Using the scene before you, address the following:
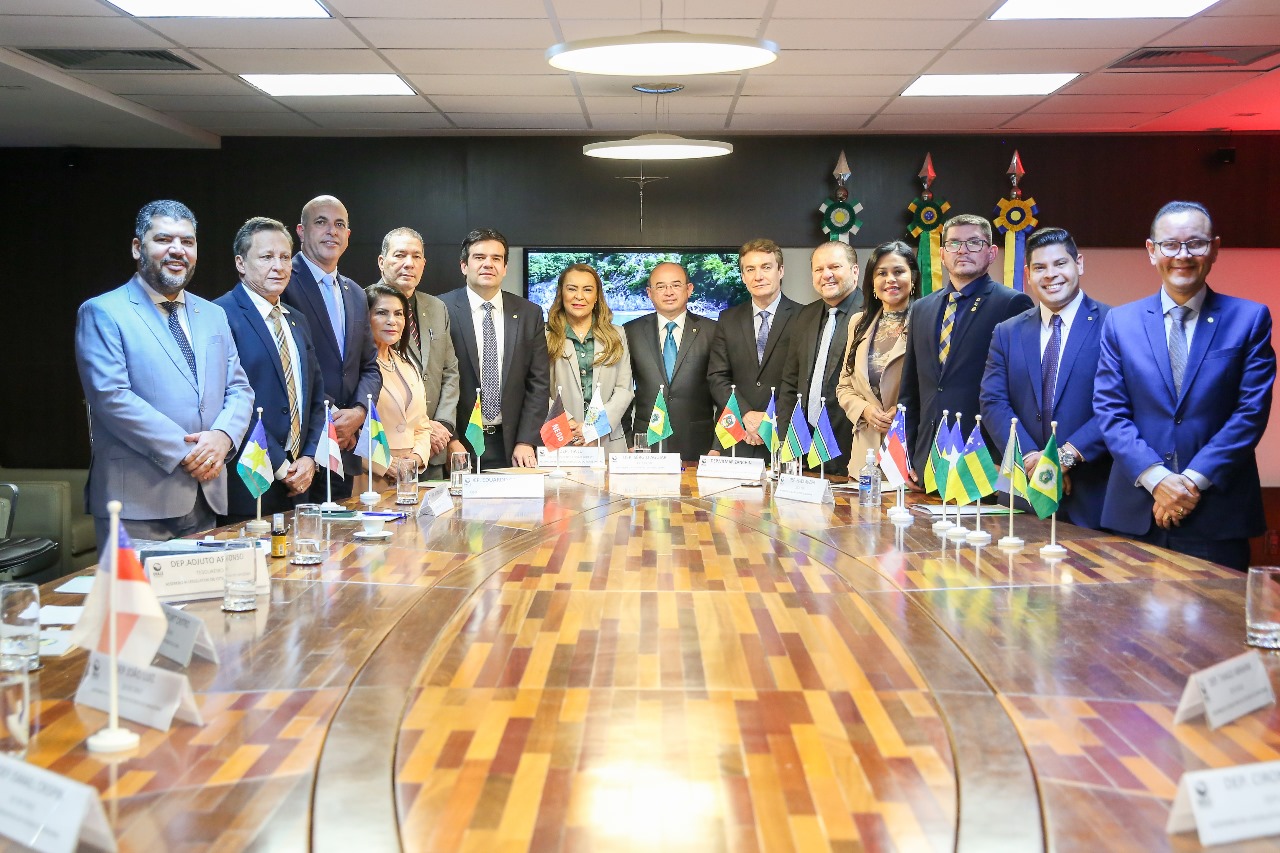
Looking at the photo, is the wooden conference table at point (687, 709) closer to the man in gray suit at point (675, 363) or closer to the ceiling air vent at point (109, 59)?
the man in gray suit at point (675, 363)

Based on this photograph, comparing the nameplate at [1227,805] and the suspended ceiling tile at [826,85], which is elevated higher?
the suspended ceiling tile at [826,85]

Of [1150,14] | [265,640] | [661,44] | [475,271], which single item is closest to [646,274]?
[475,271]

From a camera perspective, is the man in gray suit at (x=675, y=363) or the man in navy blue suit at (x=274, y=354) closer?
the man in navy blue suit at (x=274, y=354)

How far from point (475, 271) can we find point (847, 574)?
11.6ft

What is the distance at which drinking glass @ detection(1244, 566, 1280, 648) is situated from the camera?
2.20 meters

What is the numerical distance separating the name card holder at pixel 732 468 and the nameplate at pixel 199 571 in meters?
2.54

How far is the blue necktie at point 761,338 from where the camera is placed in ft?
21.0

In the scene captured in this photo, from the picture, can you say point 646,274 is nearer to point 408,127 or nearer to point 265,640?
point 408,127

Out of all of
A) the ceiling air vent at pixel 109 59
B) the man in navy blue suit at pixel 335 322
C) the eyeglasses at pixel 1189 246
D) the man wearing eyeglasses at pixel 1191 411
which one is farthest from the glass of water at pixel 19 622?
the ceiling air vent at pixel 109 59

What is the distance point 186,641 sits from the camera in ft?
6.75

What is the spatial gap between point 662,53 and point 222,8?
107 inches

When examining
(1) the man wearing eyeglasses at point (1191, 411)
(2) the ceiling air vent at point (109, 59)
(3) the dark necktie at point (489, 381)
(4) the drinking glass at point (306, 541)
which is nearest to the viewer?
(4) the drinking glass at point (306, 541)

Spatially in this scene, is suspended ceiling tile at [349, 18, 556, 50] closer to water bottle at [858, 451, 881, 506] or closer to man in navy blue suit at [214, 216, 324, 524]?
man in navy blue suit at [214, 216, 324, 524]

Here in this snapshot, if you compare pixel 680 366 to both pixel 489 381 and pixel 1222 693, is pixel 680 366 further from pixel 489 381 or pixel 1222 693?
pixel 1222 693
